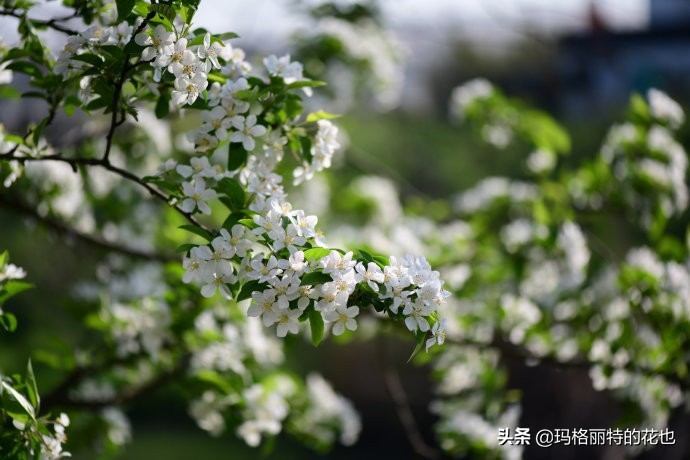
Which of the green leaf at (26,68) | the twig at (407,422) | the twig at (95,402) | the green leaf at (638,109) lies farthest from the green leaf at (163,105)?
the green leaf at (638,109)

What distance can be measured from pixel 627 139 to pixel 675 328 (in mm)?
655

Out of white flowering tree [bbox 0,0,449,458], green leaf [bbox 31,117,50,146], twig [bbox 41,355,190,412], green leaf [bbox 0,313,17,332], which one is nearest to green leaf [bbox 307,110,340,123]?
white flowering tree [bbox 0,0,449,458]

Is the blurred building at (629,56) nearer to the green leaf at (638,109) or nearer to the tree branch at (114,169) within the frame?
the green leaf at (638,109)

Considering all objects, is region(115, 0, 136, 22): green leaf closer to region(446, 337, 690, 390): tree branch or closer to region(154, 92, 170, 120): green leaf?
region(154, 92, 170, 120): green leaf

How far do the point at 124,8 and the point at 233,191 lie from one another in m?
0.32

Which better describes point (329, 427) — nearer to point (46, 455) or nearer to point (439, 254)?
point (439, 254)

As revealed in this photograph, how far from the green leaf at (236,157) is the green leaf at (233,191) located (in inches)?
1.1

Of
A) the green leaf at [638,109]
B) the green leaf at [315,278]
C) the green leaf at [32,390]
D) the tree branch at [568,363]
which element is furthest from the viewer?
the green leaf at [638,109]

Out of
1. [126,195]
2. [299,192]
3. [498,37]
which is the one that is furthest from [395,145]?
[126,195]

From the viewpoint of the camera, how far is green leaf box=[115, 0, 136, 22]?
1118 millimetres

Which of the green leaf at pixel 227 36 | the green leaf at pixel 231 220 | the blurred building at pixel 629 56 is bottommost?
the green leaf at pixel 231 220

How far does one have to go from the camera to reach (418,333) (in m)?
1.14

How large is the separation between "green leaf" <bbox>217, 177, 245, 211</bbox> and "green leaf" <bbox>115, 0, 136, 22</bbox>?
29 cm

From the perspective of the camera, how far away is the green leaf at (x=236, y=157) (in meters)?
1.29
